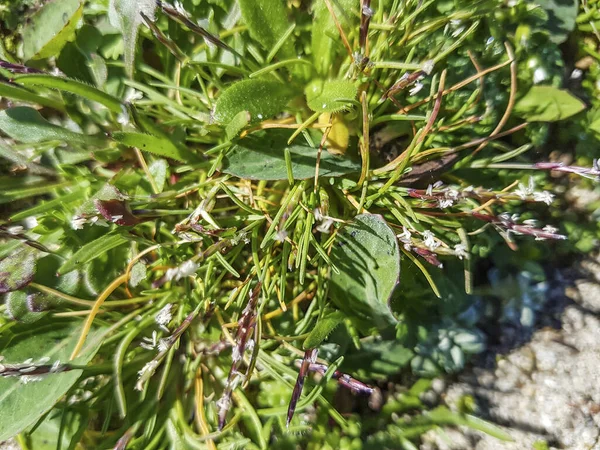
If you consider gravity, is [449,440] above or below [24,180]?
below

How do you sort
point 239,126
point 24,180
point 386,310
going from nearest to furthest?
point 239,126 → point 386,310 → point 24,180

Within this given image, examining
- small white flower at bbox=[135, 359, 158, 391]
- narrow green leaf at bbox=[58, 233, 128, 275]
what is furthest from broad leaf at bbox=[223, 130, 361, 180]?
small white flower at bbox=[135, 359, 158, 391]

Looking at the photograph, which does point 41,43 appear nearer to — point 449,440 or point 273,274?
point 273,274

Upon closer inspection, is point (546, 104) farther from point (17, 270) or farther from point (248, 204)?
point (17, 270)

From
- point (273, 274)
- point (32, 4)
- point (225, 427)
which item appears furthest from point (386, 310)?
point (32, 4)

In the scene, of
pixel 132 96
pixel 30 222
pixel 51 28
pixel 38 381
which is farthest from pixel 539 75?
pixel 38 381

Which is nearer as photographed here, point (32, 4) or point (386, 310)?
point (386, 310)

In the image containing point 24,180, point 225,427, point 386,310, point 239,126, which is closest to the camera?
Answer: point 239,126
